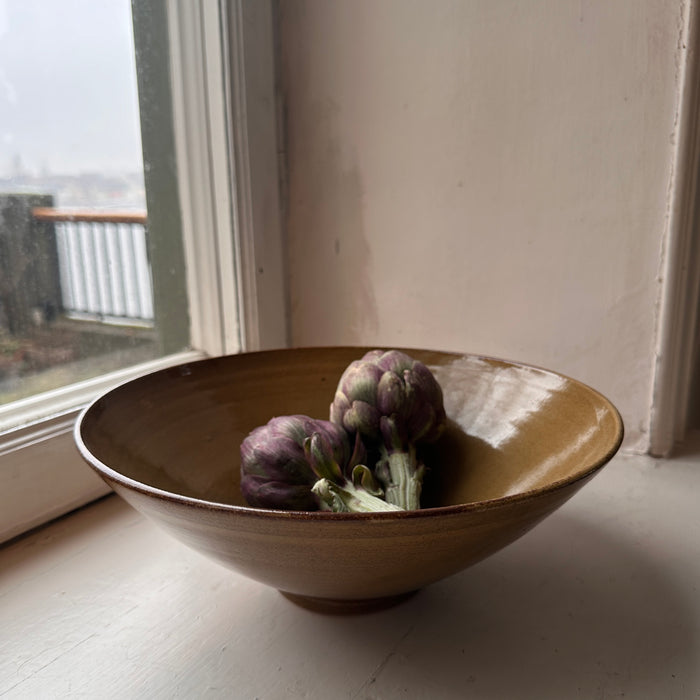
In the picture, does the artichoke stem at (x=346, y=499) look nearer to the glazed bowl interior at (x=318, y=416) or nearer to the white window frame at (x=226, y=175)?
the glazed bowl interior at (x=318, y=416)

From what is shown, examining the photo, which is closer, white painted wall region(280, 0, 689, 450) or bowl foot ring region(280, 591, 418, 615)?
bowl foot ring region(280, 591, 418, 615)

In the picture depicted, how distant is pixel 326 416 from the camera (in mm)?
618

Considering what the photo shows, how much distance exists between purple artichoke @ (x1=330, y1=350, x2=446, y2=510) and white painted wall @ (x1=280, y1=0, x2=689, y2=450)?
0.94ft

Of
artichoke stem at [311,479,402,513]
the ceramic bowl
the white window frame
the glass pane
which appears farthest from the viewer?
the white window frame

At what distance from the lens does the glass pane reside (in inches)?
24.5

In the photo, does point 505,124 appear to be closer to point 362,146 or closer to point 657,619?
point 362,146

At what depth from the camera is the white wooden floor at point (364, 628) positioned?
398 millimetres

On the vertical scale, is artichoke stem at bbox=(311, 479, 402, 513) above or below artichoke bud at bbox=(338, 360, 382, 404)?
below

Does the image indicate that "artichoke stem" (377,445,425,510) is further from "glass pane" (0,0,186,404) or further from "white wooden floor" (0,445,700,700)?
"glass pane" (0,0,186,404)

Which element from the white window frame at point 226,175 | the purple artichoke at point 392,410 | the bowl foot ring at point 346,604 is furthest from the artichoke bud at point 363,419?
the white window frame at point 226,175

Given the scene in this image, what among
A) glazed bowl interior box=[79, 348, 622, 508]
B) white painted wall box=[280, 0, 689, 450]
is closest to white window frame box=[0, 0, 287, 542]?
white painted wall box=[280, 0, 689, 450]

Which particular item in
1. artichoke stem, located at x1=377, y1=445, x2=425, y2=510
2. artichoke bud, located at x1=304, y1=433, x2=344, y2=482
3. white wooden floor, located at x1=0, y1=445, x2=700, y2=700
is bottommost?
white wooden floor, located at x1=0, y1=445, x2=700, y2=700

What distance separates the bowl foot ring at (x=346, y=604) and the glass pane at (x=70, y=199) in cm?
36

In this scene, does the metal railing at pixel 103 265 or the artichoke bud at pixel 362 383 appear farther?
the metal railing at pixel 103 265
